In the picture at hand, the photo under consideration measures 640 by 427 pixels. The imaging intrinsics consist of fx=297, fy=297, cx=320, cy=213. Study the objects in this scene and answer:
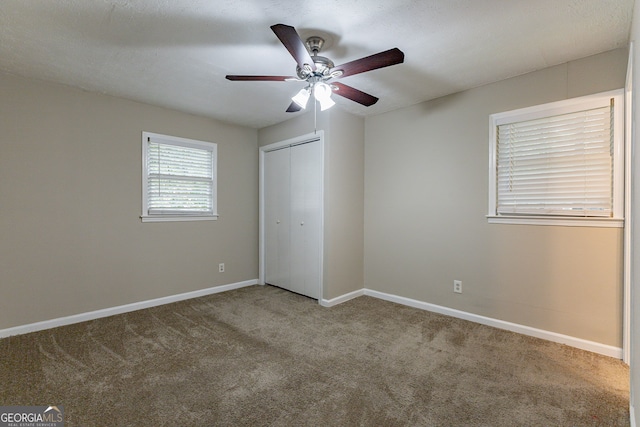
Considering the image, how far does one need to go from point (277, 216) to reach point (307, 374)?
2.52 metres

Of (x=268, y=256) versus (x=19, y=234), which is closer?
(x=19, y=234)

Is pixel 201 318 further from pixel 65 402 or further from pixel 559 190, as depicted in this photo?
pixel 559 190

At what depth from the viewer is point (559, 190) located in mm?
2572

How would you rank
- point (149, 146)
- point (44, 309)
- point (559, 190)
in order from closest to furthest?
point (559, 190) < point (44, 309) < point (149, 146)

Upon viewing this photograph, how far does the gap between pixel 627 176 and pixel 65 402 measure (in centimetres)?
409

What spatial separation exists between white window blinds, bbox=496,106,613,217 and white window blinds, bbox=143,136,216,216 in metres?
3.47

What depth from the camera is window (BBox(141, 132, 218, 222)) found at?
139 inches

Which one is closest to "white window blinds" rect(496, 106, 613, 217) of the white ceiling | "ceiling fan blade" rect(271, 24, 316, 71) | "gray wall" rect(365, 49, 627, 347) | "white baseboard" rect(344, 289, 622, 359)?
"gray wall" rect(365, 49, 627, 347)

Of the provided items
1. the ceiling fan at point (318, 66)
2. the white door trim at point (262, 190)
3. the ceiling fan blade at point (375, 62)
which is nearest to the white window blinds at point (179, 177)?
the white door trim at point (262, 190)

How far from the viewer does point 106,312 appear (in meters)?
3.19

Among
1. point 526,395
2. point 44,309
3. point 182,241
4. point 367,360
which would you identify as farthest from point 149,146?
point 526,395

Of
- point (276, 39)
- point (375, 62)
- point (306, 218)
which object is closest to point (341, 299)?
point (306, 218)

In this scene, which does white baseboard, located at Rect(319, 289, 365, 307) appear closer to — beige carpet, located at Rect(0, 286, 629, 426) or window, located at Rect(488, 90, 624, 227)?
beige carpet, located at Rect(0, 286, 629, 426)

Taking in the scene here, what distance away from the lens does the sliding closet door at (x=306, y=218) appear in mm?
3688
